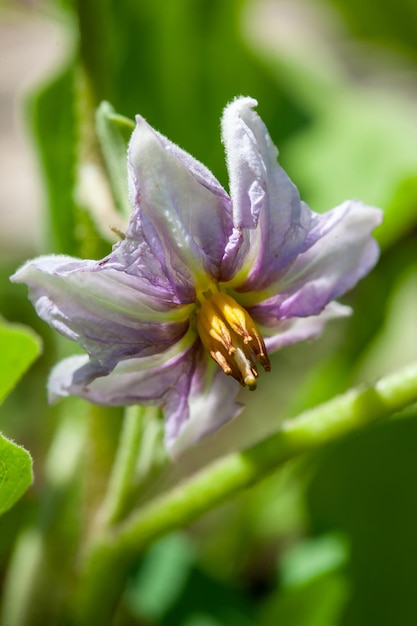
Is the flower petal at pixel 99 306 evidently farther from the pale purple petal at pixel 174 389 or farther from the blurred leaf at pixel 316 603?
the blurred leaf at pixel 316 603

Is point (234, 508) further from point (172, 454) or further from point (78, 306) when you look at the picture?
point (78, 306)

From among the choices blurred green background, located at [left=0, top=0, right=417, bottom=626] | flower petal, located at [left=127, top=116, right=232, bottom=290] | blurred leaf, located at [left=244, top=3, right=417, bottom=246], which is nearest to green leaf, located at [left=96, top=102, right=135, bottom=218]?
blurred green background, located at [left=0, top=0, right=417, bottom=626]

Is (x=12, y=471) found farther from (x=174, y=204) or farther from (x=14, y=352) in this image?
(x=174, y=204)

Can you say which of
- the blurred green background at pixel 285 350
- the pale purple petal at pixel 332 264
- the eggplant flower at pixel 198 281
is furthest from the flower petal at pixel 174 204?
the blurred green background at pixel 285 350

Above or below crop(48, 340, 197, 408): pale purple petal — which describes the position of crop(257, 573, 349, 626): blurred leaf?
below

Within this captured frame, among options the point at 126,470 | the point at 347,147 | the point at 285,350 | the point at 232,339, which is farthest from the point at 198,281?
the point at 285,350

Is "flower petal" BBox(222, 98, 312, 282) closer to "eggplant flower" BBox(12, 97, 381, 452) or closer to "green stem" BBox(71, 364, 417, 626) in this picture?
"eggplant flower" BBox(12, 97, 381, 452)

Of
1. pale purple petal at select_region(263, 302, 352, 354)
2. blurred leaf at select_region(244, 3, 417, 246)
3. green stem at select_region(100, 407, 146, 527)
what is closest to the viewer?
pale purple petal at select_region(263, 302, 352, 354)
